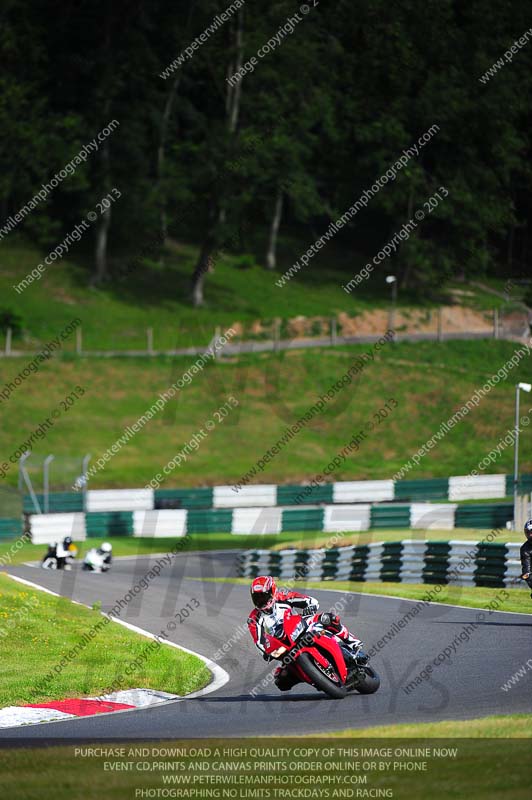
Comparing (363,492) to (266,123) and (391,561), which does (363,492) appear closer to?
(391,561)

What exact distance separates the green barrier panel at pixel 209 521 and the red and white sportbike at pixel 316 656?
81.2 feet

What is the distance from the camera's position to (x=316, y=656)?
1155 centimetres

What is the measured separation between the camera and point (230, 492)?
4000 cm

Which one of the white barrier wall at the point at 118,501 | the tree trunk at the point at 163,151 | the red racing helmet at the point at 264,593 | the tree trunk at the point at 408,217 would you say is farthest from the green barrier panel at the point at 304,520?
the tree trunk at the point at 408,217

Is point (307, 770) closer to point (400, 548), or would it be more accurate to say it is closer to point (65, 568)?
point (400, 548)

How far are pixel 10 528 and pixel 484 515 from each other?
1421 centimetres

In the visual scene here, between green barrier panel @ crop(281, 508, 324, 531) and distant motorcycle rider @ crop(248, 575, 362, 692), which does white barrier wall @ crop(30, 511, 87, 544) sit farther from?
distant motorcycle rider @ crop(248, 575, 362, 692)

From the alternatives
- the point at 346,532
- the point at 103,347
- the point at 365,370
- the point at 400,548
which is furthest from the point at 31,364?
the point at 400,548

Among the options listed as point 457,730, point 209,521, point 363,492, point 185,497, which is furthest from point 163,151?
point 457,730

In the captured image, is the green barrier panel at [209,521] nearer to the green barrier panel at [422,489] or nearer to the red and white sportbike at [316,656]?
the green barrier panel at [422,489]

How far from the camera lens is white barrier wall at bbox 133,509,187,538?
119ft

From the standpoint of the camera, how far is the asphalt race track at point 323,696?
10422 mm

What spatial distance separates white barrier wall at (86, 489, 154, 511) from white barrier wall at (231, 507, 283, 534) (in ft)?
13.7

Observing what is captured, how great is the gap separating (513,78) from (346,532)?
40.5 meters
